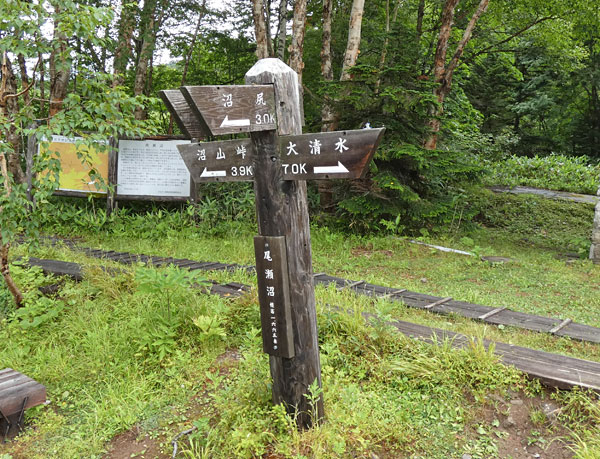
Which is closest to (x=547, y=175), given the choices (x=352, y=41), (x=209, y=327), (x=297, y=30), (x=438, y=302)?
(x=352, y=41)

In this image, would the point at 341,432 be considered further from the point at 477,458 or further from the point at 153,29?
the point at 153,29

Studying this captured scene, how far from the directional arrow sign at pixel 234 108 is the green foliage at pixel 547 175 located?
13538mm

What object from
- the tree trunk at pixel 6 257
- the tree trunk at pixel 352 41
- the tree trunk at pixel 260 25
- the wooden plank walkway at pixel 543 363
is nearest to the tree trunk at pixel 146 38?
the tree trunk at pixel 260 25

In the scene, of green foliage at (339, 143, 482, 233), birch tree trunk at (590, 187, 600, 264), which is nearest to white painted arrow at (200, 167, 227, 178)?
green foliage at (339, 143, 482, 233)

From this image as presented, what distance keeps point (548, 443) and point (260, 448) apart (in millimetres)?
1794

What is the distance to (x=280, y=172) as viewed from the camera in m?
2.66

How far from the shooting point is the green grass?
2.93 metres

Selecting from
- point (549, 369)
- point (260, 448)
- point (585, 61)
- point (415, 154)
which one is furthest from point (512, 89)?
point (260, 448)

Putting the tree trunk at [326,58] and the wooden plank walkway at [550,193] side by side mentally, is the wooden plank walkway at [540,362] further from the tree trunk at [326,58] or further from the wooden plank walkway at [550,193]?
the wooden plank walkway at [550,193]

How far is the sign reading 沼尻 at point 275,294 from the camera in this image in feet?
8.89

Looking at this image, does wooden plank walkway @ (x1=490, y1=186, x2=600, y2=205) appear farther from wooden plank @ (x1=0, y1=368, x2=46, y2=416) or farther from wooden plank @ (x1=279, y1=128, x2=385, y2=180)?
wooden plank @ (x1=0, y1=368, x2=46, y2=416)

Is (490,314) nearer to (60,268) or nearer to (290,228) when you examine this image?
(290,228)

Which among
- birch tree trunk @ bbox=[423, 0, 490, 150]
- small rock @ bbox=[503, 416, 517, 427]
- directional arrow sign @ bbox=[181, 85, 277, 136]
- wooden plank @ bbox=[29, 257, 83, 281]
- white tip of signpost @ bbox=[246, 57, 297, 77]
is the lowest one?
small rock @ bbox=[503, 416, 517, 427]

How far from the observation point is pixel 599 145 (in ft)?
72.8
